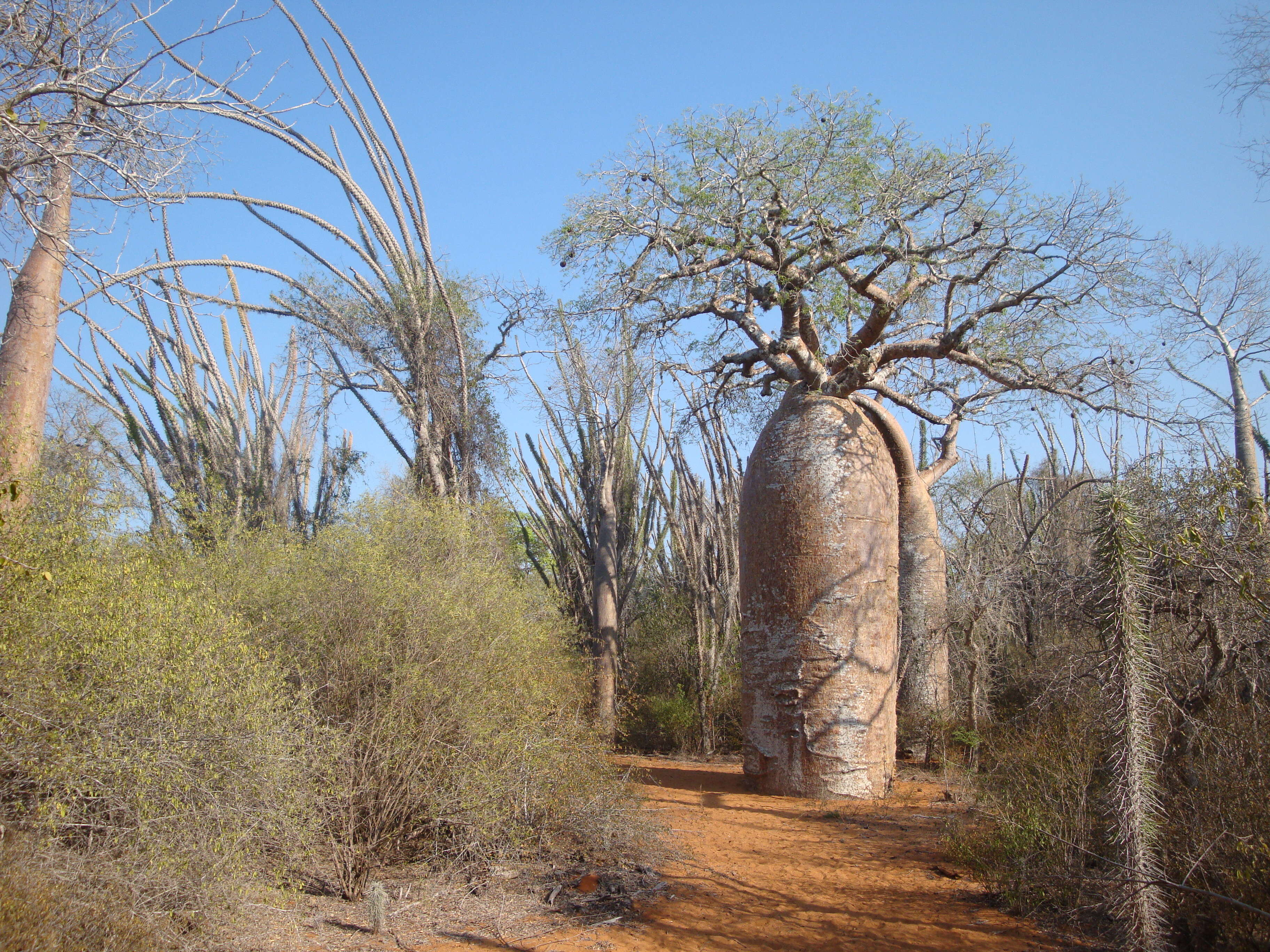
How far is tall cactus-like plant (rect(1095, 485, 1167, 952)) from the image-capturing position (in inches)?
123

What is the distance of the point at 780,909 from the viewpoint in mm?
4016

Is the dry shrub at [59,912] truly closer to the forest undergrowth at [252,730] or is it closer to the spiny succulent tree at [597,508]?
the forest undergrowth at [252,730]

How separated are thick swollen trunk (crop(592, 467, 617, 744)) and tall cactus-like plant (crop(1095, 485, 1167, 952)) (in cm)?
569

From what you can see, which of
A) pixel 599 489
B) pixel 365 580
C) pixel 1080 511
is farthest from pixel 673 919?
A: pixel 1080 511

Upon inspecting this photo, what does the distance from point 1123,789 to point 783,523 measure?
329 centimetres

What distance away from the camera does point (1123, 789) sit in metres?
3.29

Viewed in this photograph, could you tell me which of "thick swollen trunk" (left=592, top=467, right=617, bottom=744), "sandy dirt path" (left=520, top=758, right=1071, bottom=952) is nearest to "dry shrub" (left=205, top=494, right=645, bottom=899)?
"sandy dirt path" (left=520, top=758, right=1071, bottom=952)

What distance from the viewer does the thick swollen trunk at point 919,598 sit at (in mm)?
8109

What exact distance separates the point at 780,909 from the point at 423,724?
1.98 m

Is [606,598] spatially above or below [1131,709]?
above

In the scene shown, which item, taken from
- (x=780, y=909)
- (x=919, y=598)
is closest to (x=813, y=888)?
(x=780, y=909)

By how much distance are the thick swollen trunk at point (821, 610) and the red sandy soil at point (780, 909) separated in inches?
19.6

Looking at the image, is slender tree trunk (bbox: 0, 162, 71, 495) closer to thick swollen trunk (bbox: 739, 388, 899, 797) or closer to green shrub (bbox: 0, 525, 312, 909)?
green shrub (bbox: 0, 525, 312, 909)

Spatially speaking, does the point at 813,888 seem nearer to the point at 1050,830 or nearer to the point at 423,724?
the point at 1050,830
